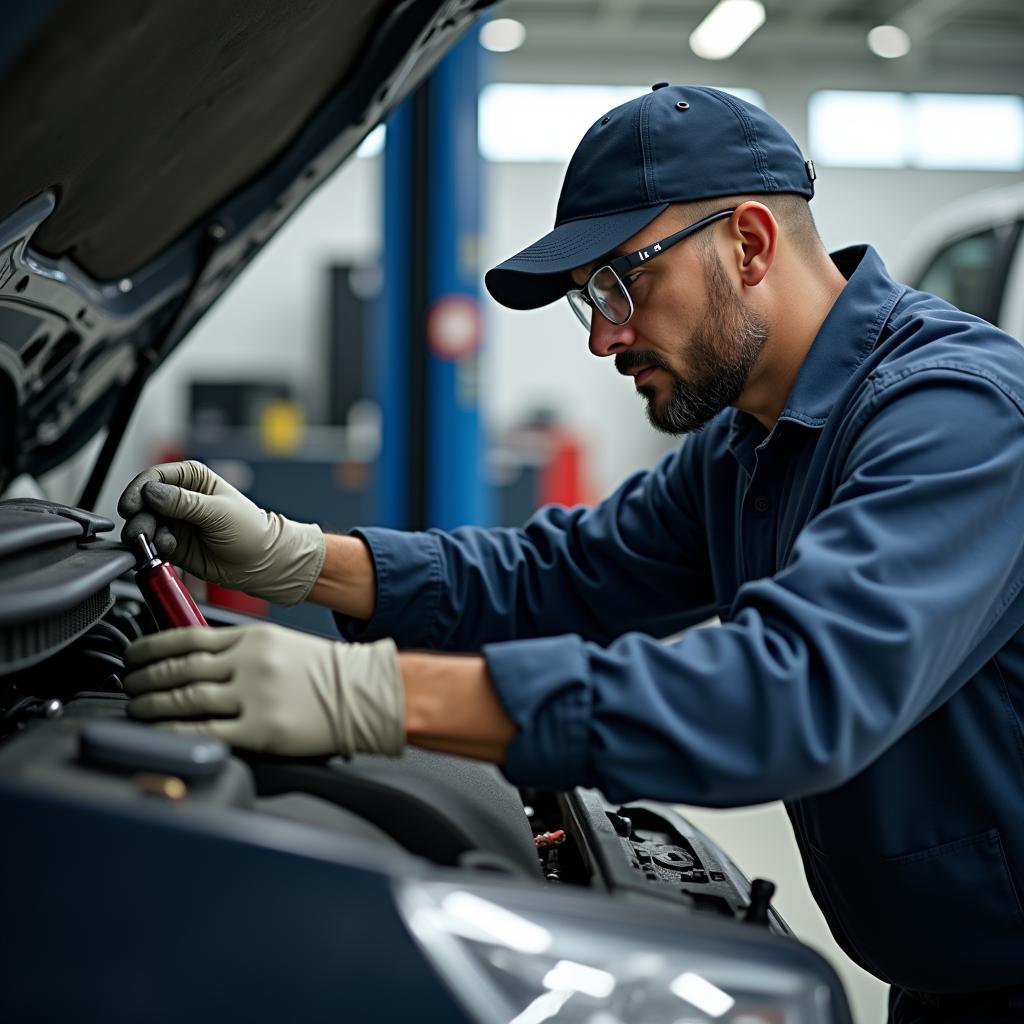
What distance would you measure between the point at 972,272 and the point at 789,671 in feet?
15.4

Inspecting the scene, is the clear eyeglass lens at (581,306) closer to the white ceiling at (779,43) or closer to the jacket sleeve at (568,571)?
the jacket sleeve at (568,571)

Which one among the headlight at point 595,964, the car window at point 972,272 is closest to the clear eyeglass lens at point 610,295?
the headlight at point 595,964

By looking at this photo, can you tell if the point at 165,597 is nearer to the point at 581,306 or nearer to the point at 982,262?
the point at 581,306

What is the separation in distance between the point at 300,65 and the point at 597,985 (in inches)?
41.8

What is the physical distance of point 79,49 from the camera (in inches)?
32.3

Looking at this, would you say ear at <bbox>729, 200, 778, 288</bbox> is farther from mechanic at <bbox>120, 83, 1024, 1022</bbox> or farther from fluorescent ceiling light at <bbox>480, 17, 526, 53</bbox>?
fluorescent ceiling light at <bbox>480, 17, 526, 53</bbox>

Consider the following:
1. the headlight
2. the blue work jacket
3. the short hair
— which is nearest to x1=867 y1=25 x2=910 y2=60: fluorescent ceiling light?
the blue work jacket

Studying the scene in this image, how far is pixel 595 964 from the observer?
0.70 m

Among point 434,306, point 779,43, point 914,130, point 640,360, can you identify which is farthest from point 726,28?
point 640,360

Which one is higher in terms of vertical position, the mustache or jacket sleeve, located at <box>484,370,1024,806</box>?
the mustache

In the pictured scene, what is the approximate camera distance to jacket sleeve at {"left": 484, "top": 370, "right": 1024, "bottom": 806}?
2.70ft

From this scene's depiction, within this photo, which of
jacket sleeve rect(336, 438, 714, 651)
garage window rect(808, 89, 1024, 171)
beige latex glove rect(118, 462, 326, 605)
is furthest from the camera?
garage window rect(808, 89, 1024, 171)

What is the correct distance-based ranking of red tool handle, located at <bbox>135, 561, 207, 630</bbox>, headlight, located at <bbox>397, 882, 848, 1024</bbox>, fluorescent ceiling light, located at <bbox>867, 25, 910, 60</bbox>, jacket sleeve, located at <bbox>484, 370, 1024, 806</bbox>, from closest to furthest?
headlight, located at <bbox>397, 882, 848, 1024</bbox> < jacket sleeve, located at <bbox>484, 370, 1024, 806</bbox> < red tool handle, located at <bbox>135, 561, 207, 630</bbox> < fluorescent ceiling light, located at <bbox>867, 25, 910, 60</bbox>

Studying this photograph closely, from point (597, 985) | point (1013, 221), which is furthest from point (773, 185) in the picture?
point (1013, 221)
